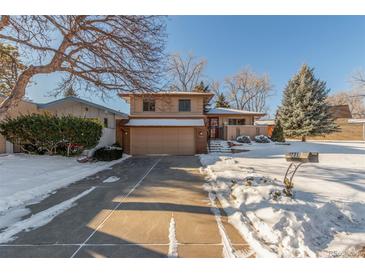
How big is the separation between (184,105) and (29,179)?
11966 millimetres

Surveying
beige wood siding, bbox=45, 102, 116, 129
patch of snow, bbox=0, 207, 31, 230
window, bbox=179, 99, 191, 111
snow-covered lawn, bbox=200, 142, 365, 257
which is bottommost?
patch of snow, bbox=0, 207, 31, 230

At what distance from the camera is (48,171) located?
7.66 meters

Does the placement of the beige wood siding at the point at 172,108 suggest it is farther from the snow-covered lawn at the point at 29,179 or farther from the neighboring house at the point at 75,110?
the snow-covered lawn at the point at 29,179

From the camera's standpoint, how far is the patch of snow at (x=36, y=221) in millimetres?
3191

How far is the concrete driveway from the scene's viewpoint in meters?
2.74

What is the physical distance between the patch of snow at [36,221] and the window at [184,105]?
40.8ft

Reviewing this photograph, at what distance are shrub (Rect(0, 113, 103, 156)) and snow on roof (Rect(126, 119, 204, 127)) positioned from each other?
14.9 feet

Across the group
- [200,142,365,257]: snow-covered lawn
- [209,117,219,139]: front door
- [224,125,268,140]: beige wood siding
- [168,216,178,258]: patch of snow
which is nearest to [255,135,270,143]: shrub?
[224,125,268,140]: beige wood siding

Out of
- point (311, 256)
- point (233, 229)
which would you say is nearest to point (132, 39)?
point (233, 229)

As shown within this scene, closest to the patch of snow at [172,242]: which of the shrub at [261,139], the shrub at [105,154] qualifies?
the shrub at [105,154]

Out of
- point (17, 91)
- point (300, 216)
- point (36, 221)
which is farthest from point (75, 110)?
point (300, 216)

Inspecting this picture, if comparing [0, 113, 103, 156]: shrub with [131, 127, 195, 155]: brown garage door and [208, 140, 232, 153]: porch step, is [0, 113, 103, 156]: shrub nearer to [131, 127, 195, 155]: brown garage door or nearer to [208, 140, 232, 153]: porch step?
[131, 127, 195, 155]: brown garage door

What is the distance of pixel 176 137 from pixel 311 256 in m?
12.8
